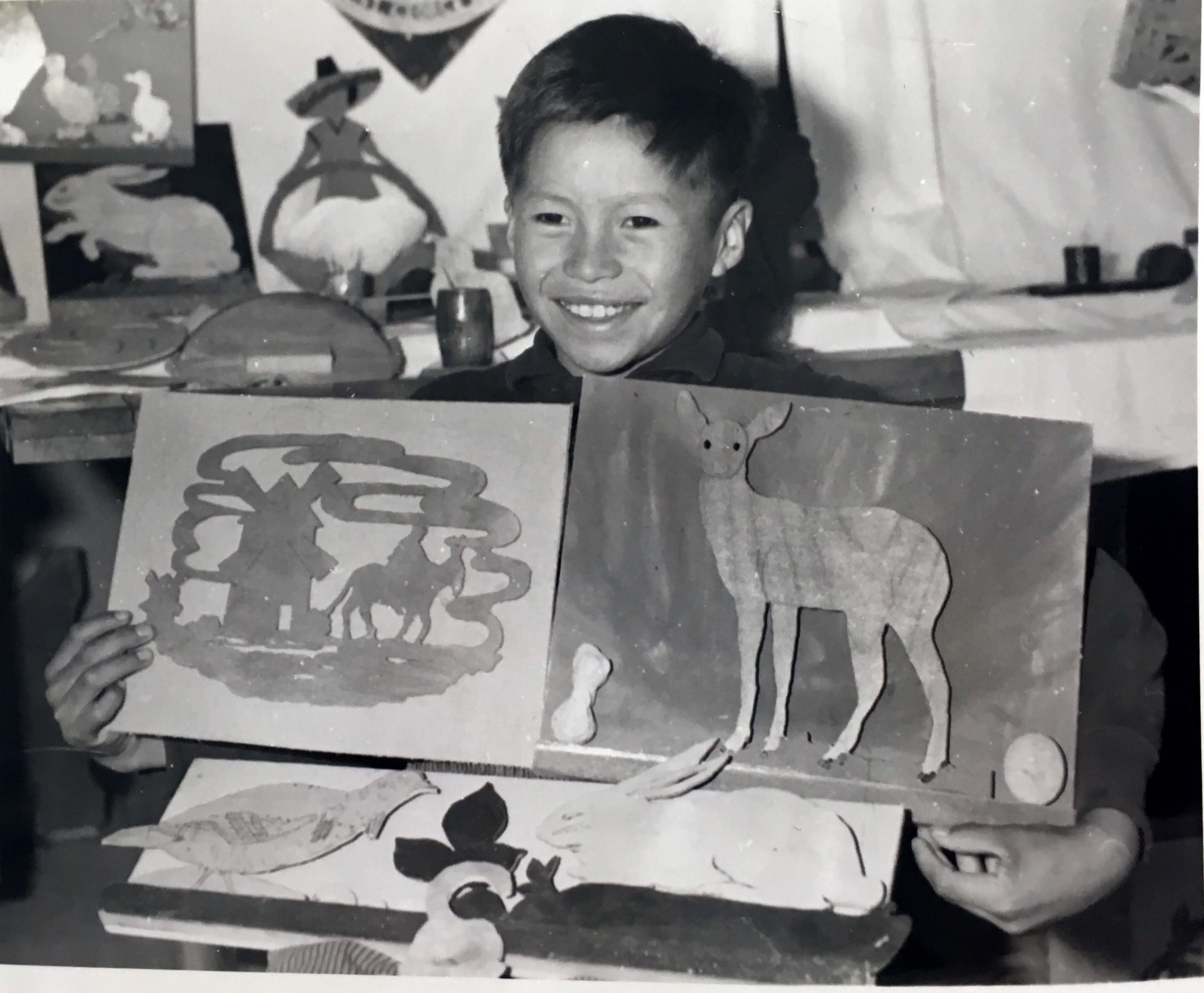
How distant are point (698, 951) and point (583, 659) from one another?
226 mm

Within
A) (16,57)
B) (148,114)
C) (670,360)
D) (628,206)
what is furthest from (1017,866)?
(16,57)

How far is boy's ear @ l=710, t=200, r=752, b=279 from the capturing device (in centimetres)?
87

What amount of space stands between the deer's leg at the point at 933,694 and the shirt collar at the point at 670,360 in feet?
0.84

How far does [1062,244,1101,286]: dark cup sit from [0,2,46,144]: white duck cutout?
0.88m

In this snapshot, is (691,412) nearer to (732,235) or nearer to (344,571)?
(732,235)

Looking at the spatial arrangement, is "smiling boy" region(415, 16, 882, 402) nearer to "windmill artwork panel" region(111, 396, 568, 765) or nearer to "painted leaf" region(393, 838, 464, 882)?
"windmill artwork panel" region(111, 396, 568, 765)

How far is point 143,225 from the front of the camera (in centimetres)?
93

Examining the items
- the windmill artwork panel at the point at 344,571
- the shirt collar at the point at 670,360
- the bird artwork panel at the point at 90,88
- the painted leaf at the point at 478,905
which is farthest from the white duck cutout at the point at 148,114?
the painted leaf at the point at 478,905

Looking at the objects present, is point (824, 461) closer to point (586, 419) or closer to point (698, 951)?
point (586, 419)

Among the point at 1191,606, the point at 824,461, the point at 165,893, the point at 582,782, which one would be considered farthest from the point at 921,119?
the point at 165,893

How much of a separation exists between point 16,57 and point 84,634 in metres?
0.49

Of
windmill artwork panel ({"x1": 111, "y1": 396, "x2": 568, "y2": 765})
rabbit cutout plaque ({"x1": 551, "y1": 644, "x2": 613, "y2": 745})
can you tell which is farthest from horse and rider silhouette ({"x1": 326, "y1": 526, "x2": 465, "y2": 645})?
rabbit cutout plaque ({"x1": 551, "y1": 644, "x2": 613, "y2": 745})

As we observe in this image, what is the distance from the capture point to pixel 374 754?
0.84 metres

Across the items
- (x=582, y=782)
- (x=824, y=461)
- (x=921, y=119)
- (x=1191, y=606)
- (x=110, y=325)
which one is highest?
(x=921, y=119)
